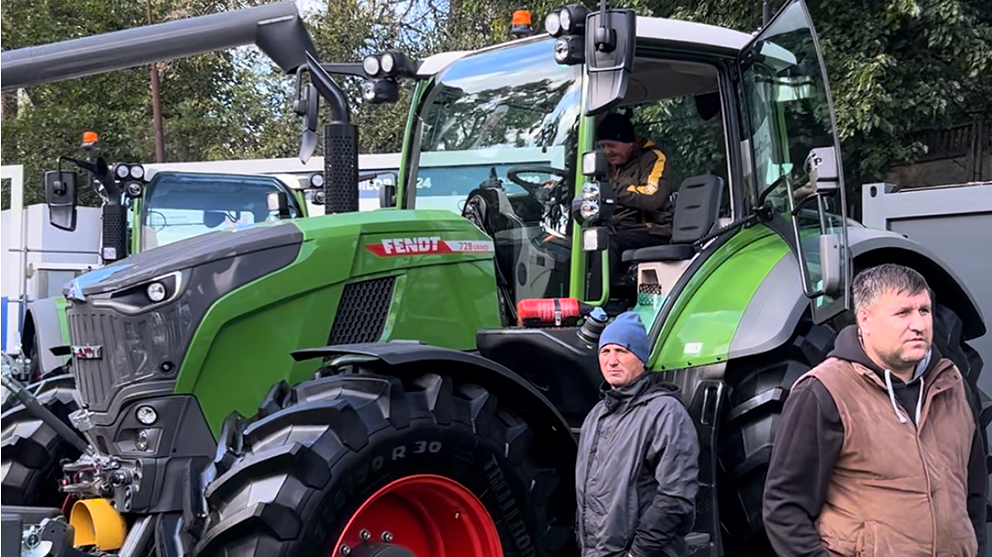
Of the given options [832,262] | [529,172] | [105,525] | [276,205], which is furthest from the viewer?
[276,205]

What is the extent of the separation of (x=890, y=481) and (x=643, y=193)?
236cm

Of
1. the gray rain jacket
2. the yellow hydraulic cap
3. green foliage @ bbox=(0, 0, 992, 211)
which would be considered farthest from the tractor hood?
green foliage @ bbox=(0, 0, 992, 211)

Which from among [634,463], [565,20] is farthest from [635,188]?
[634,463]

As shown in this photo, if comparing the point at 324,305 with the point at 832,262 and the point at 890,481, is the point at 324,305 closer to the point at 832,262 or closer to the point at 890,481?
the point at 832,262

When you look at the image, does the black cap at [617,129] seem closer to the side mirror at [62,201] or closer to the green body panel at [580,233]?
the green body panel at [580,233]

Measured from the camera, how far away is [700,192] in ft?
14.9

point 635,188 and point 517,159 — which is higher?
point 517,159

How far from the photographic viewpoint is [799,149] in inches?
175

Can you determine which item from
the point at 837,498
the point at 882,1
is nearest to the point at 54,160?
the point at 882,1

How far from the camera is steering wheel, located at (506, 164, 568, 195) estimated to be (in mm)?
4367

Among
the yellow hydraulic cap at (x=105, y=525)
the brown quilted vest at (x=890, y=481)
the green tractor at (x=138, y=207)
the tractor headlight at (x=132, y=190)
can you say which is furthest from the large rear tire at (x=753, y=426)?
the tractor headlight at (x=132, y=190)

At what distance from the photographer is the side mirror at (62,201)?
948 cm

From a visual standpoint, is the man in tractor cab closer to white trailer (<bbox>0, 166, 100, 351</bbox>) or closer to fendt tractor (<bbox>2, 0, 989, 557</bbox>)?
fendt tractor (<bbox>2, 0, 989, 557</bbox>)

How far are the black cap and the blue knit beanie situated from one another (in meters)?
1.22
